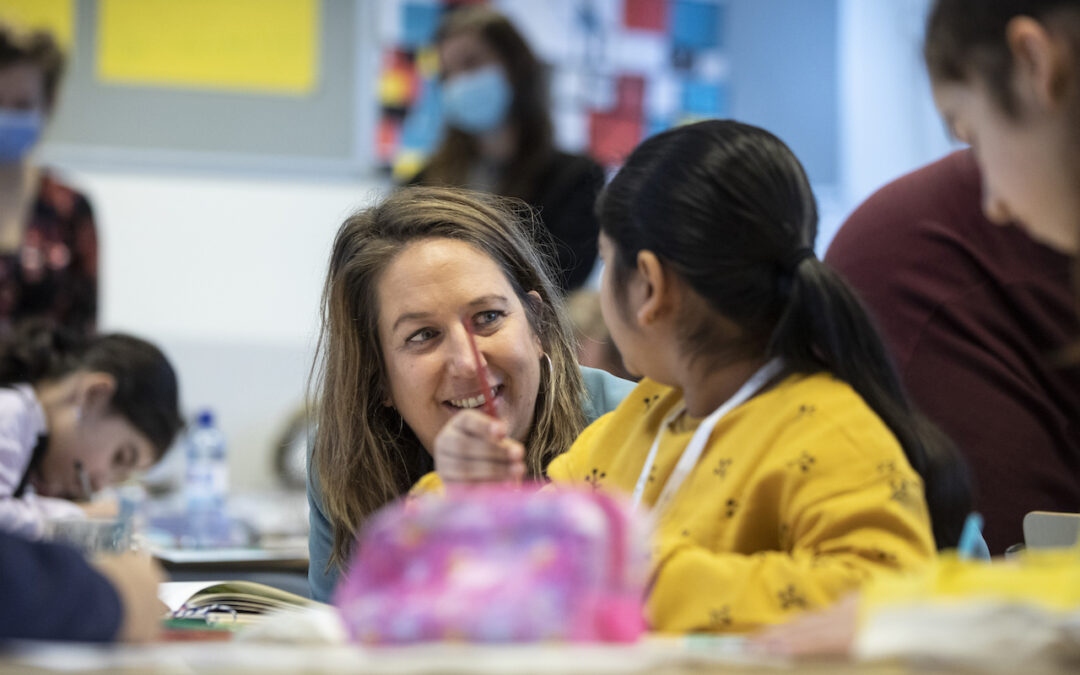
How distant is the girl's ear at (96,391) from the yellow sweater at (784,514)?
190 cm

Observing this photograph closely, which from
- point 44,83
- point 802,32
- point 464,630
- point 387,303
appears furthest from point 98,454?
point 802,32

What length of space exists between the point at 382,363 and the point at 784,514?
82cm

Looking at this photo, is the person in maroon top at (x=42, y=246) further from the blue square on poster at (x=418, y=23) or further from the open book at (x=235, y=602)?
the open book at (x=235, y=602)

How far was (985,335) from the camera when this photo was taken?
5.31 ft

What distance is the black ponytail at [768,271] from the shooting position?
3.63 ft

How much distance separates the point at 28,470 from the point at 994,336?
2.09 meters

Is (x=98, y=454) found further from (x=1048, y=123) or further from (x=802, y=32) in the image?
(x=802, y=32)

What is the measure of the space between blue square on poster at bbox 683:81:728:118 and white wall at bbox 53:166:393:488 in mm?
1568

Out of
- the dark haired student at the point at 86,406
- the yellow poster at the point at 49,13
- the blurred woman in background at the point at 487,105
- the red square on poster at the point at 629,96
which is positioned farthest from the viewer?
the red square on poster at the point at 629,96

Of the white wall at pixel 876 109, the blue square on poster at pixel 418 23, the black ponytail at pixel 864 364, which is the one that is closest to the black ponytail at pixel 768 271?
the black ponytail at pixel 864 364

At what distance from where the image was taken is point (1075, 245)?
3.01ft

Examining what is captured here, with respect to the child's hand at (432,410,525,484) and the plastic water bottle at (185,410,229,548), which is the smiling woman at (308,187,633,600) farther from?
the plastic water bottle at (185,410,229,548)

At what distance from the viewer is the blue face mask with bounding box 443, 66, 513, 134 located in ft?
10.5

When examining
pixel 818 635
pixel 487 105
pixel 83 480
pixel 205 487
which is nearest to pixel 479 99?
pixel 487 105
